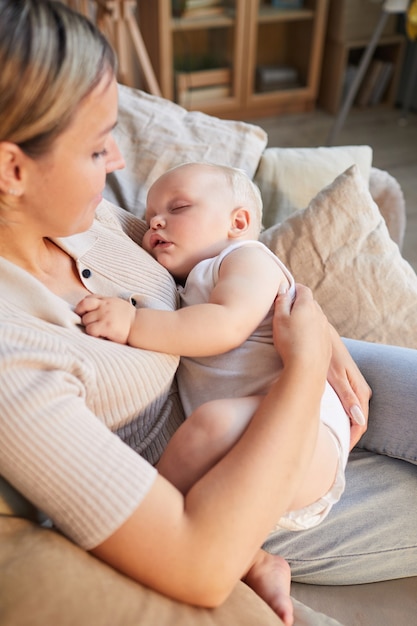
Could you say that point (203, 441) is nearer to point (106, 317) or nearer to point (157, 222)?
point (106, 317)

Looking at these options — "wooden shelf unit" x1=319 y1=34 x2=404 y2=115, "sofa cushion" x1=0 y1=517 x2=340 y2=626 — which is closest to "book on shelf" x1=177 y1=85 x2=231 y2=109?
"wooden shelf unit" x1=319 y1=34 x2=404 y2=115

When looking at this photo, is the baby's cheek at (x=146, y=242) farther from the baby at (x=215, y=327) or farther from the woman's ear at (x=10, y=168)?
the woman's ear at (x=10, y=168)

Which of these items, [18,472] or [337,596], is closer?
[18,472]

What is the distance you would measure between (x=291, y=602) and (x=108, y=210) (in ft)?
2.68

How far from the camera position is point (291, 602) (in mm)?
976

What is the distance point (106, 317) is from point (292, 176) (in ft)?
3.33

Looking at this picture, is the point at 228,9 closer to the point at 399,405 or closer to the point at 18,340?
the point at 399,405

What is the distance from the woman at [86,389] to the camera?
28.1 inches

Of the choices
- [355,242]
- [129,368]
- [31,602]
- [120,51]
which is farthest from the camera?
[120,51]

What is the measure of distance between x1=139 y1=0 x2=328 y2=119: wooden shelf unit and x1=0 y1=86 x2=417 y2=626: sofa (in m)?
2.15

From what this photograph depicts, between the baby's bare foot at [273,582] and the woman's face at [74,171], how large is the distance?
24.7 inches

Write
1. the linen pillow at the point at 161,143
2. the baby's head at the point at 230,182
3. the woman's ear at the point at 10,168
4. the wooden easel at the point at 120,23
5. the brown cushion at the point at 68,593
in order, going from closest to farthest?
the brown cushion at the point at 68,593 → the woman's ear at the point at 10,168 → the baby's head at the point at 230,182 → the linen pillow at the point at 161,143 → the wooden easel at the point at 120,23

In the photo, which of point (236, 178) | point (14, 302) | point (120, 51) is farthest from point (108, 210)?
A: point (120, 51)

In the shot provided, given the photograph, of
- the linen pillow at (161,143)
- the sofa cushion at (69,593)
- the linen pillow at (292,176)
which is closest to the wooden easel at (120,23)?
the linen pillow at (161,143)
